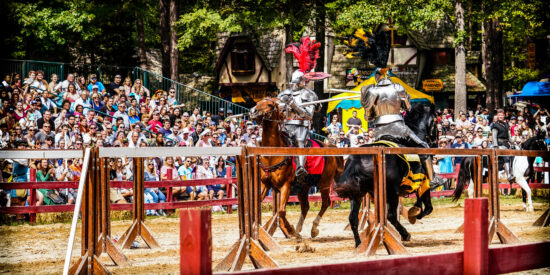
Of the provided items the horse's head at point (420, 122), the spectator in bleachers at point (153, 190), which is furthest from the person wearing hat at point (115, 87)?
the horse's head at point (420, 122)

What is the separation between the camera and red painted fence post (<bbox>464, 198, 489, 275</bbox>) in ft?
13.6

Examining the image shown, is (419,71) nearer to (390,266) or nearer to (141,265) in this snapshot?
(141,265)

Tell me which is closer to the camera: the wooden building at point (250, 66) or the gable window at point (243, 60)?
the wooden building at point (250, 66)

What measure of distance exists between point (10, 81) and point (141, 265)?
439 inches

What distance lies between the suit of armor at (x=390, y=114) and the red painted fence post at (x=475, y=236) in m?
6.85

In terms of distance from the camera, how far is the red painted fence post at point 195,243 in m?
3.27

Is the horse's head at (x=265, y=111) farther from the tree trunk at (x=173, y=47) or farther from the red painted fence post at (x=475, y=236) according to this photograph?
the tree trunk at (x=173, y=47)

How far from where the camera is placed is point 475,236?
416cm

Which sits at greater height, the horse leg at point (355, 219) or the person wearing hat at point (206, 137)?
the person wearing hat at point (206, 137)

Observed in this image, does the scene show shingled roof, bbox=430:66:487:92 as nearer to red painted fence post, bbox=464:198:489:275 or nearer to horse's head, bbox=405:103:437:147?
horse's head, bbox=405:103:437:147

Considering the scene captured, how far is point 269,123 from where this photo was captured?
11320mm

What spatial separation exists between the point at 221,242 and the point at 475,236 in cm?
735

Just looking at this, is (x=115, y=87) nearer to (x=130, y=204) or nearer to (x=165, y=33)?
(x=130, y=204)

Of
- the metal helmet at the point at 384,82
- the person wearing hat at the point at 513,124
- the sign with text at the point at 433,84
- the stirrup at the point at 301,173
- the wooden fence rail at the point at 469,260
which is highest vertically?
the sign with text at the point at 433,84
